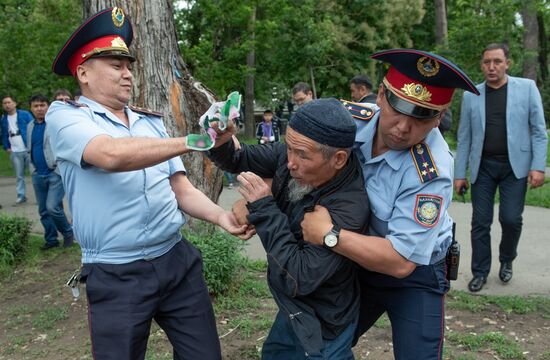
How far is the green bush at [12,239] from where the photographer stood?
6.01 m

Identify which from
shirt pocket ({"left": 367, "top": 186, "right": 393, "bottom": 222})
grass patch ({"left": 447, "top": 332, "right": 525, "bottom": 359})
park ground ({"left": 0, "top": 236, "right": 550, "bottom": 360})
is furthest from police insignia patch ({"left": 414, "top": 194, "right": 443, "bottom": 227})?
grass patch ({"left": 447, "top": 332, "right": 525, "bottom": 359})

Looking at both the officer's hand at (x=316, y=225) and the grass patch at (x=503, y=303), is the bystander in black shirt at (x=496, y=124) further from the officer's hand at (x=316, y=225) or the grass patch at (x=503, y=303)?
the officer's hand at (x=316, y=225)

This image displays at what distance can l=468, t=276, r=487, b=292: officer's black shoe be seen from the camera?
4.93m

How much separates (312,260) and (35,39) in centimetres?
1280

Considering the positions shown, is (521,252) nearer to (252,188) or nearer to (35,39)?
(252,188)

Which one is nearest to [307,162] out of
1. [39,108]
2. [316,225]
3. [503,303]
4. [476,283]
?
[316,225]

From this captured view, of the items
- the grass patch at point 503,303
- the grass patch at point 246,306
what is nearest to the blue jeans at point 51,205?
the grass patch at point 246,306

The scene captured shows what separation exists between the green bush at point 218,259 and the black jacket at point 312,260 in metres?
2.24

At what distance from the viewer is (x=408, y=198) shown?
2.24 m

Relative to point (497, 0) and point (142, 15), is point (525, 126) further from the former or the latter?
point (497, 0)

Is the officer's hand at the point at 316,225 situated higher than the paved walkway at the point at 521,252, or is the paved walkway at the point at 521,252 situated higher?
the officer's hand at the point at 316,225

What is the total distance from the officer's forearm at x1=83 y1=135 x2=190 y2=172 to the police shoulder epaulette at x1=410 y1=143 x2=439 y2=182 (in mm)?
896

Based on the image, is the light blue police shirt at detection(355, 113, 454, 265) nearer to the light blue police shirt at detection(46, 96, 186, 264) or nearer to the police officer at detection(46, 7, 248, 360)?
the police officer at detection(46, 7, 248, 360)

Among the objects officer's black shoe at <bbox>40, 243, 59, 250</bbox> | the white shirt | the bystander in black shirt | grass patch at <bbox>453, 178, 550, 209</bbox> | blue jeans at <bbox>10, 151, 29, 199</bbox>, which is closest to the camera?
the bystander in black shirt
